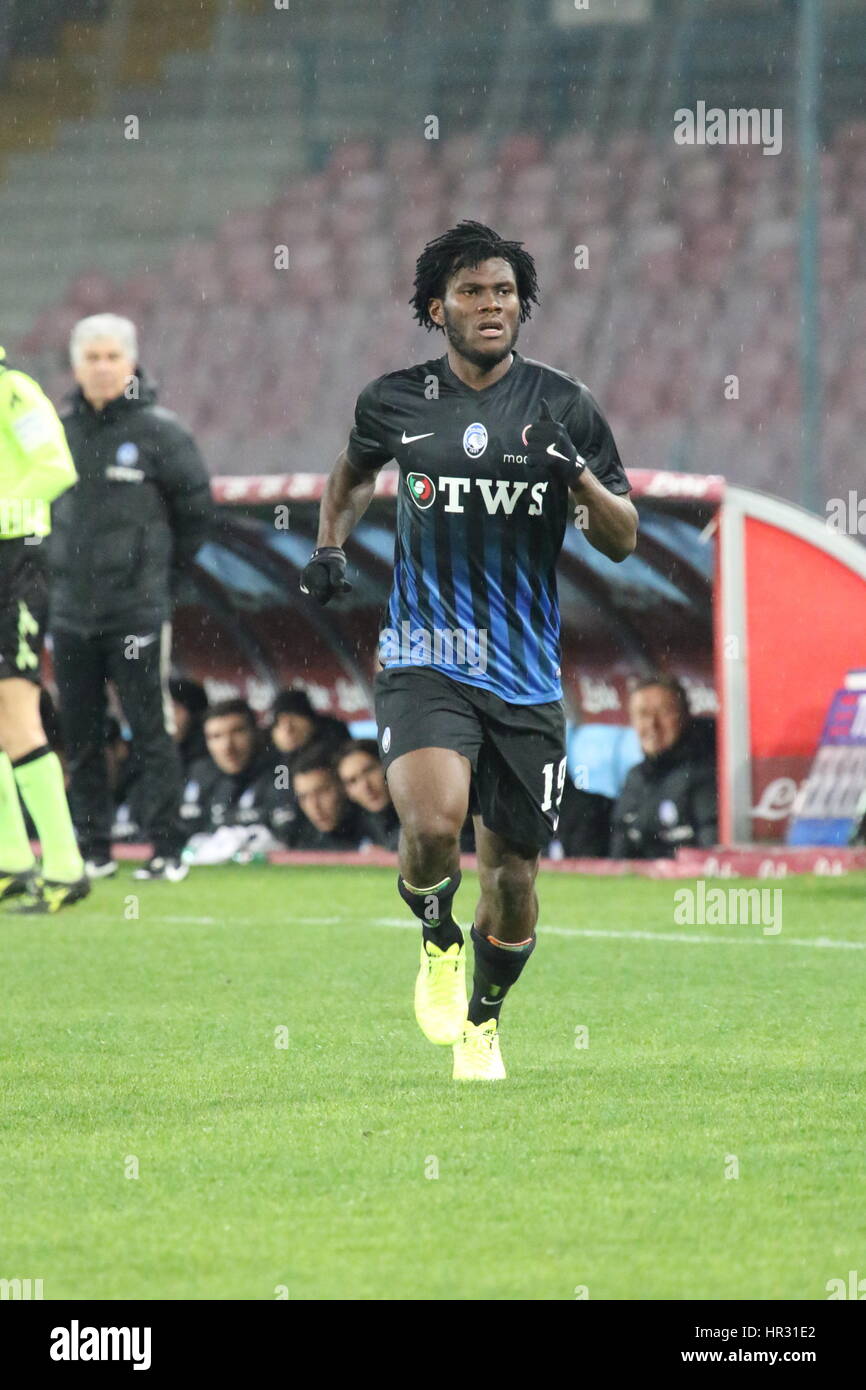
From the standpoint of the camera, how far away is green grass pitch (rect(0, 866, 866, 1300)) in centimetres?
323

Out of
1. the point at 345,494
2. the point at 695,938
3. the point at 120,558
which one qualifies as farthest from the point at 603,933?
the point at 345,494

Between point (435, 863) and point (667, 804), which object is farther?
point (667, 804)

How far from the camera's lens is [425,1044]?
18.0ft

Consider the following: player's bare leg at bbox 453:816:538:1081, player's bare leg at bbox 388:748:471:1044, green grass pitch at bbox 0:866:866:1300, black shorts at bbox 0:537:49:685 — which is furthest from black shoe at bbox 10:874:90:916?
player's bare leg at bbox 453:816:538:1081

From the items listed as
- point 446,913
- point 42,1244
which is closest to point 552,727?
point 446,913

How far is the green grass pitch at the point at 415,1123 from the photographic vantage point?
3227 mm

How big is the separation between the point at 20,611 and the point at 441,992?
386 centimetres

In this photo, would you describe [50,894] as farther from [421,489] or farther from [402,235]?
[402,235]

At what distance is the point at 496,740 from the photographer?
490cm

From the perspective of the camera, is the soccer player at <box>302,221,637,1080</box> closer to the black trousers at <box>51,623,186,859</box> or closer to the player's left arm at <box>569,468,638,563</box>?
the player's left arm at <box>569,468,638,563</box>

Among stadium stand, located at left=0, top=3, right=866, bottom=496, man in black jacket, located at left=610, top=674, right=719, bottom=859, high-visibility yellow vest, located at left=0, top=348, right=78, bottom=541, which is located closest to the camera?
high-visibility yellow vest, located at left=0, top=348, right=78, bottom=541

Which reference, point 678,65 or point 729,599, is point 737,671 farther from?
point 678,65

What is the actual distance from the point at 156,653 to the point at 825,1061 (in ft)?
17.1

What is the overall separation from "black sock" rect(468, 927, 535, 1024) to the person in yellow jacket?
12.5 ft
